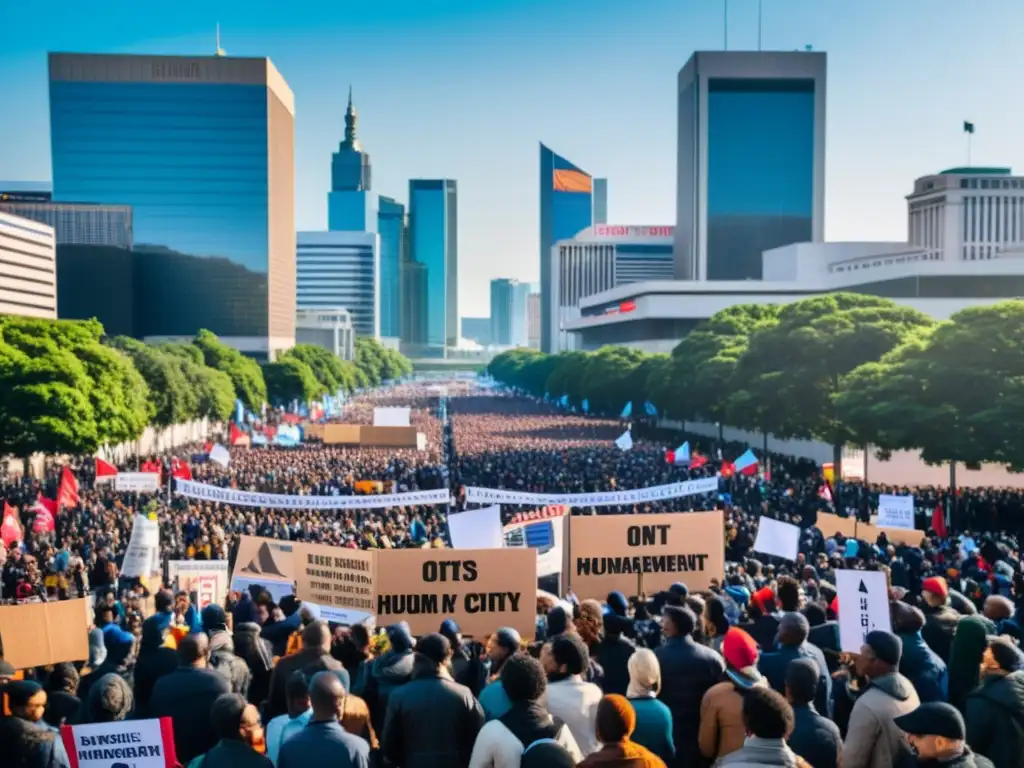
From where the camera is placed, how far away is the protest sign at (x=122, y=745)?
22.3 ft

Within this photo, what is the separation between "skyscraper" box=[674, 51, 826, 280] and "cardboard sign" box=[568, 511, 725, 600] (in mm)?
168252

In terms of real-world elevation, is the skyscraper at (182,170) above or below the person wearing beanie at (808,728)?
above

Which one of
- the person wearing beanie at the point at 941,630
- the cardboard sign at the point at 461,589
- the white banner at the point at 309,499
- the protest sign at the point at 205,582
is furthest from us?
the white banner at the point at 309,499

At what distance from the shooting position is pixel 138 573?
62.2 ft

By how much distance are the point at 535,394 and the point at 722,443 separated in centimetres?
9894

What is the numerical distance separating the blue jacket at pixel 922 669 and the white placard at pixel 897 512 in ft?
40.0

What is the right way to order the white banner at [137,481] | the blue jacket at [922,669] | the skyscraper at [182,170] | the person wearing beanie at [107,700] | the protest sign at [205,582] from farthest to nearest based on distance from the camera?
1. the skyscraper at [182,170]
2. the white banner at [137,481]
3. the protest sign at [205,582]
4. the blue jacket at [922,669]
5. the person wearing beanie at [107,700]

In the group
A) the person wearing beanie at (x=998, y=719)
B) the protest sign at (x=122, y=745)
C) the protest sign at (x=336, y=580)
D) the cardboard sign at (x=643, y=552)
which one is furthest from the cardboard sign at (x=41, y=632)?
the person wearing beanie at (x=998, y=719)

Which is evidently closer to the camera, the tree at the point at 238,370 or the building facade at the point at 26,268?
the tree at the point at 238,370

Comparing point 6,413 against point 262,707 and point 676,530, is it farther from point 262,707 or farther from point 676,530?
point 262,707

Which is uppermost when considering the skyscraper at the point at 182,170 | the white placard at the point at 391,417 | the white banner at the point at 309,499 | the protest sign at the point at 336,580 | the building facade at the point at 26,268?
the skyscraper at the point at 182,170

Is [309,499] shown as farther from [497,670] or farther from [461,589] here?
[497,670]

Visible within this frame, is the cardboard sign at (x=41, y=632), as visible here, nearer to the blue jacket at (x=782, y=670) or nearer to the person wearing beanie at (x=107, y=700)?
the person wearing beanie at (x=107, y=700)

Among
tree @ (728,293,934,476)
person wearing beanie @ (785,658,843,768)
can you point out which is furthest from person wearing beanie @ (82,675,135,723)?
tree @ (728,293,934,476)
